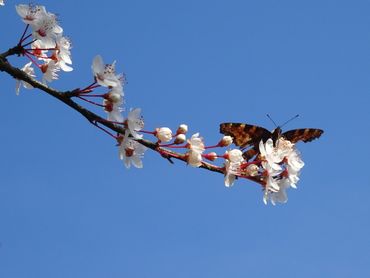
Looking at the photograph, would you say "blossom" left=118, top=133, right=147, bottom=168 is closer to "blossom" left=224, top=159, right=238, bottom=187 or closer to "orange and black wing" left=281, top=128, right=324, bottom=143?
"blossom" left=224, top=159, right=238, bottom=187

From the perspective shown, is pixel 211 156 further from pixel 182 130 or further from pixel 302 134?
pixel 302 134

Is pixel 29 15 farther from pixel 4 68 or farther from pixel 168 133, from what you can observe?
pixel 168 133

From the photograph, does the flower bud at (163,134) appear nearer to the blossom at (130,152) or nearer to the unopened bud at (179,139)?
the unopened bud at (179,139)

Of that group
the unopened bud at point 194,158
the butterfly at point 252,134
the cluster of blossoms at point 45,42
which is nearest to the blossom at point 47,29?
the cluster of blossoms at point 45,42

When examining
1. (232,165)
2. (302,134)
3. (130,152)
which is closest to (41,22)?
(130,152)

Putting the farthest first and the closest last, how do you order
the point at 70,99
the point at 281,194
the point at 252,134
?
1. the point at 252,134
2. the point at 281,194
3. the point at 70,99

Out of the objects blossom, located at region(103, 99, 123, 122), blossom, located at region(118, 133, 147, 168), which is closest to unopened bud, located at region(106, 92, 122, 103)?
blossom, located at region(103, 99, 123, 122)
